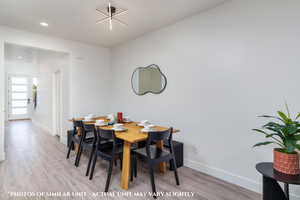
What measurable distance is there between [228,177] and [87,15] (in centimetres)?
343

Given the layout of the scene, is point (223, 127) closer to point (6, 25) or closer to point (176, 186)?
point (176, 186)

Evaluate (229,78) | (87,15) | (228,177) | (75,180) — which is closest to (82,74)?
(87,15)

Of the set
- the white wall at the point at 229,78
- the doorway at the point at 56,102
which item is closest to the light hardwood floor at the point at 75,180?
the white wall at the point at 229,78

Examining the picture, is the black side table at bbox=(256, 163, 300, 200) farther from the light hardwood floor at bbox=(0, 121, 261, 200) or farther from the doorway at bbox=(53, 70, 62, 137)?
the doorway at bbox=(53, 70, 62, 137)

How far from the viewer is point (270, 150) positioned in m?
1.98

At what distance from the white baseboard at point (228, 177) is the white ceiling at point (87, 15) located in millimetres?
2531

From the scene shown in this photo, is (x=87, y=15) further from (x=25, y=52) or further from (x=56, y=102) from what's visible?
(x=25, y=52)

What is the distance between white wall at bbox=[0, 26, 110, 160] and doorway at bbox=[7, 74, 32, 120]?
16.4 ft

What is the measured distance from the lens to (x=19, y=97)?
7.61 metres

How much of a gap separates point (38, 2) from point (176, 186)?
330 cm

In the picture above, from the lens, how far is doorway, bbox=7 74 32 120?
7.37 meters

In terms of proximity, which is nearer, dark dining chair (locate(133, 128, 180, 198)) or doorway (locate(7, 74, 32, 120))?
dark dining chair (locate(133, 128, 180, 198))

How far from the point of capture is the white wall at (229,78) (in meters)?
1.92

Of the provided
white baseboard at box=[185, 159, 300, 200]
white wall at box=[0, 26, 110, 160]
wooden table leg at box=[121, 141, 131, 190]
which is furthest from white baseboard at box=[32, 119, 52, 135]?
white baseboard at box=[185, 159, 300, 200]
